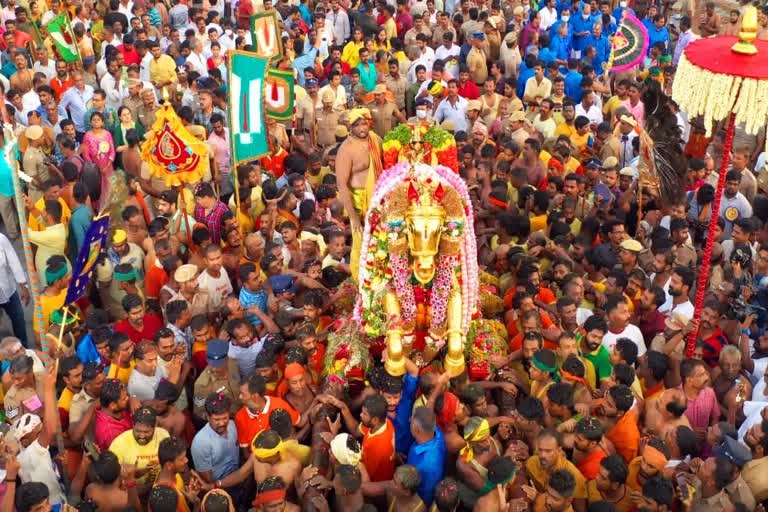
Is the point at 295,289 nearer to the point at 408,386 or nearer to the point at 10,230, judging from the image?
the point at 408,386

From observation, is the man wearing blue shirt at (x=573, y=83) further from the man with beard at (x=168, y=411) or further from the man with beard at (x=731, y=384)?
the man with beard at (x=168, y=411)

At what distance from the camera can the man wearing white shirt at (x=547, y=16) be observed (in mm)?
14547

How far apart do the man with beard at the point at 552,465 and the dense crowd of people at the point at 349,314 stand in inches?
0.7

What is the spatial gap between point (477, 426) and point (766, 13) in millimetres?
10468

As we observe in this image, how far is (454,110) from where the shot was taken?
11227mm

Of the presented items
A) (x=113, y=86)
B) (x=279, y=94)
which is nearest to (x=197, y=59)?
(x=113, y=86)

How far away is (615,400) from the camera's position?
18.7 feet

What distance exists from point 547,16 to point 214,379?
1062 centimetres

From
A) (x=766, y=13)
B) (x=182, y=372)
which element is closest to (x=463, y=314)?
(x=182, y=372)

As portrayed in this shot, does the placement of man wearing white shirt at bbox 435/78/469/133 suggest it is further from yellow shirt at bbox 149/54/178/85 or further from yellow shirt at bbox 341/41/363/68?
yellow shirt at bbox 149/54/178/85

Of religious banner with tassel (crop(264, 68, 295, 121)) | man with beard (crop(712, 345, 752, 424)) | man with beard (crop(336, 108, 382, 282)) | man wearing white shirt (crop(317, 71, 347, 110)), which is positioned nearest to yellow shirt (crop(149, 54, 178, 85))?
man wearing white shirt (crop(317, 71, 347, 110))

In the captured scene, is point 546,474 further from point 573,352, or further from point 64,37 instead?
point 64,37

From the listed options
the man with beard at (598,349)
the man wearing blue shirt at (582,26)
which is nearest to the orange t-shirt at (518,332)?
the man with beard at (598,349)

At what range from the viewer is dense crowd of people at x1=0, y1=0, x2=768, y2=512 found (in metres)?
5.38
